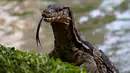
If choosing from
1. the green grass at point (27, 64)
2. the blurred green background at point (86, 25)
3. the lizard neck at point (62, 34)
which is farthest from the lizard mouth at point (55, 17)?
the blurred green background at point (86, 25)

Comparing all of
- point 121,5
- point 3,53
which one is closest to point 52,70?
point 3,53

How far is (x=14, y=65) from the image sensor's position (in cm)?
304

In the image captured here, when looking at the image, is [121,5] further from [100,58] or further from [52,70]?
[52,70]

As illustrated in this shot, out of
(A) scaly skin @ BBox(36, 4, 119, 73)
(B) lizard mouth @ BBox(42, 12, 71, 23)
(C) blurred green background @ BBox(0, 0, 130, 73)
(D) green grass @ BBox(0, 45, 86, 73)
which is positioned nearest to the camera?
(D) green grass @ BBox(0, 45, 86, 73)

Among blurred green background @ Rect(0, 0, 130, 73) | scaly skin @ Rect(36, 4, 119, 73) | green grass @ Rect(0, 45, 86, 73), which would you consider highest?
green grass @ Rect(0, 45, 86, 73)

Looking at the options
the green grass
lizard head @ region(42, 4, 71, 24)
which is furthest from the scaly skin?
the green grass

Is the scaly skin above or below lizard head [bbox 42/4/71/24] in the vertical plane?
below

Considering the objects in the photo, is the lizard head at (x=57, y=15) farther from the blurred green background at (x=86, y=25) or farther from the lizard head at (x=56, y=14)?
the blurred green background at (x=86, y=25)

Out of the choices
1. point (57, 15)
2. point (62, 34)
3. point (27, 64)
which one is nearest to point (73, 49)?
point (62, 34)

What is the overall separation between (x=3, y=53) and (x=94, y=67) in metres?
1.70

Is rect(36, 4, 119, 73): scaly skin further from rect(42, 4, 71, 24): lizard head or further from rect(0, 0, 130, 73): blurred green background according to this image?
rect(0, 0, 130, 73): blurred green background

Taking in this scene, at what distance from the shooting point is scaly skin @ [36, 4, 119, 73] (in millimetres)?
4652

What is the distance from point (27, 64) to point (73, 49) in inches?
74.7

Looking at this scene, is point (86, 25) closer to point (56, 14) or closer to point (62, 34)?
point (62, 34)
